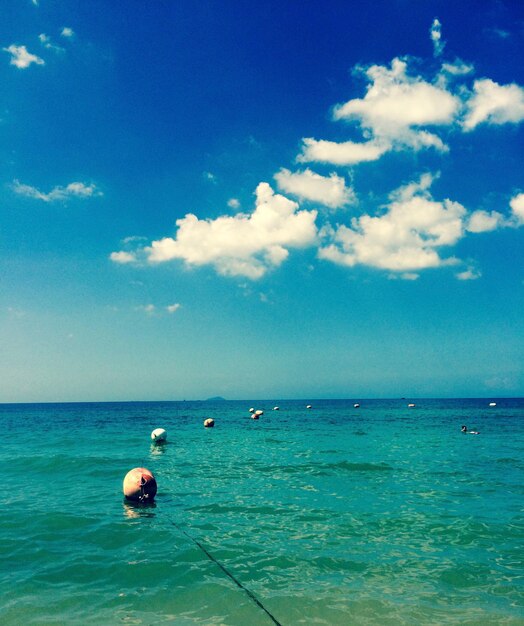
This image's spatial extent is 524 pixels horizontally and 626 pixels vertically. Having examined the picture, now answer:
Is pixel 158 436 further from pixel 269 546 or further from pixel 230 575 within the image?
pixel 230 575

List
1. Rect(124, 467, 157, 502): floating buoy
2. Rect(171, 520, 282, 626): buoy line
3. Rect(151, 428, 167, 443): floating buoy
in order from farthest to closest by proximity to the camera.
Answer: Rect(151, 428, 167, 443): floating buoy
Rect(124, 467, 157, 502): floating buoy
Rect(171, 520, 282, 626): buoy line

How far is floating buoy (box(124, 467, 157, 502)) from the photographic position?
1359cm

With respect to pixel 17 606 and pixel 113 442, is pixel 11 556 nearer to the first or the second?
pixel 17 606

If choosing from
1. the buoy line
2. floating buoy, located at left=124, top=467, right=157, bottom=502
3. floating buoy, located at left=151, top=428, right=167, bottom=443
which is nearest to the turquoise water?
the buoy line

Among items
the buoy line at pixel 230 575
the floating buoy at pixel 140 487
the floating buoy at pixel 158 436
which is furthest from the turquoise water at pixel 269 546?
the floating buoy at pixel 158 436

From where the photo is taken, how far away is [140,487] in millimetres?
13578

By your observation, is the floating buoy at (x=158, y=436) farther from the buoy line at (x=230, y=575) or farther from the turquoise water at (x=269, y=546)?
the buoy line at (x=230, y=575)

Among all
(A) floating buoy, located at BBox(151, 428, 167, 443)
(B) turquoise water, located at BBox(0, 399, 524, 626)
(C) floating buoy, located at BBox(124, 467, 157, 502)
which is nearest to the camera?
(B) turquoise water, located at BBox(0, 399, 524, 626)

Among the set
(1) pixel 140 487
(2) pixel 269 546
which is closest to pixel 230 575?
(2) pixel 269 546

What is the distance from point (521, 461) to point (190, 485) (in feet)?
56.7

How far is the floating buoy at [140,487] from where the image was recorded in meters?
13.6

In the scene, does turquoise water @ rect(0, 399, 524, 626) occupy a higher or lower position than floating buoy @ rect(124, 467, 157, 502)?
lower

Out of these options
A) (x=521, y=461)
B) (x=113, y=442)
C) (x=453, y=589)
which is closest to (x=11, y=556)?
(x=453, y=589)

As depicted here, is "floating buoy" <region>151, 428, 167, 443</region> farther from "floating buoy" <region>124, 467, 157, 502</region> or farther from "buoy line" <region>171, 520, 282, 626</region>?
"buoy line" <region>171, 520, 282, 626</region>
